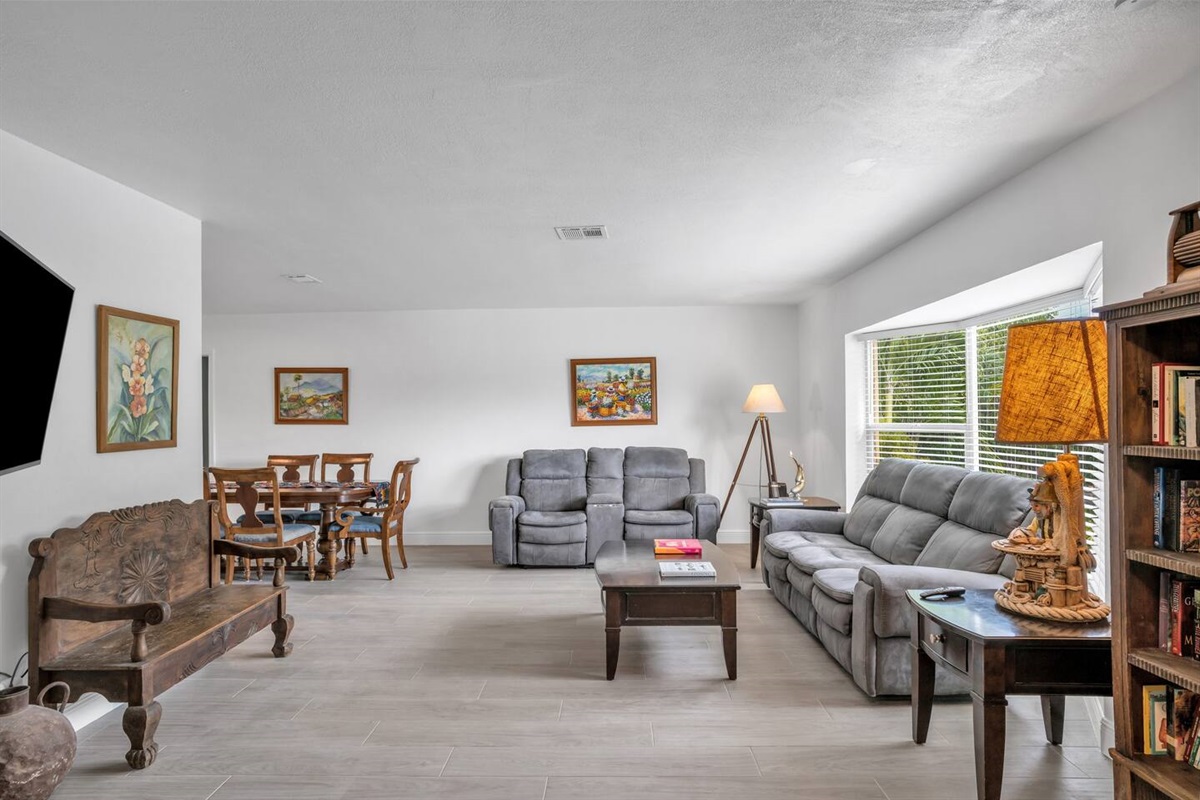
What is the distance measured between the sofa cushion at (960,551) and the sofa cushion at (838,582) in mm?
392

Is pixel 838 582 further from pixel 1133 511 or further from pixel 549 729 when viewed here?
pixel 1133 511

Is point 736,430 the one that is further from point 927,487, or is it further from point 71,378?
point 71,378

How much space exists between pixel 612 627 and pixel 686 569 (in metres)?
0.48

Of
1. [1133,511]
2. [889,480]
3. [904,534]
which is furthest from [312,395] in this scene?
[1133,511]

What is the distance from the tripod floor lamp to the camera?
238 inches

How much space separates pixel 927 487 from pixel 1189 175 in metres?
2.21

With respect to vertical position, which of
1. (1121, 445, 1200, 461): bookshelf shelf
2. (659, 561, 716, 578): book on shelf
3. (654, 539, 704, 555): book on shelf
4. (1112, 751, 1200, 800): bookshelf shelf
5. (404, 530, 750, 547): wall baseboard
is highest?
(1121, 445, 1200, 461): bookshelf shelf

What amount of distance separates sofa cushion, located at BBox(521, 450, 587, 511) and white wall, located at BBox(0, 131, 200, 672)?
10.6 feet

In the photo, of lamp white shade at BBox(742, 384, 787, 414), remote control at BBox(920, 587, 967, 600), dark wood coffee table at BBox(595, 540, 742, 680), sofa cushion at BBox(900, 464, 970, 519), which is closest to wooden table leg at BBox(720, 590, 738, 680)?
dark wood coffee table at BBox(595, 540, 742, 680)

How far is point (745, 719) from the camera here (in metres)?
2.98

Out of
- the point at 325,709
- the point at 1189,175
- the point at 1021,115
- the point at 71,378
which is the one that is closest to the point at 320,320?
the point at 71,378

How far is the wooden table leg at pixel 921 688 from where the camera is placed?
105 inches

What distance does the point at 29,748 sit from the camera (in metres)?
2.16

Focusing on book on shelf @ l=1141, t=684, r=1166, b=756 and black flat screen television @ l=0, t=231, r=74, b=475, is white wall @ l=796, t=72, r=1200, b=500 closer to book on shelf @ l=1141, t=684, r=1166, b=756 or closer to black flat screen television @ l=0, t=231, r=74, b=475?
book on shelf @ l=1141, t=684, r=1166, b=756
